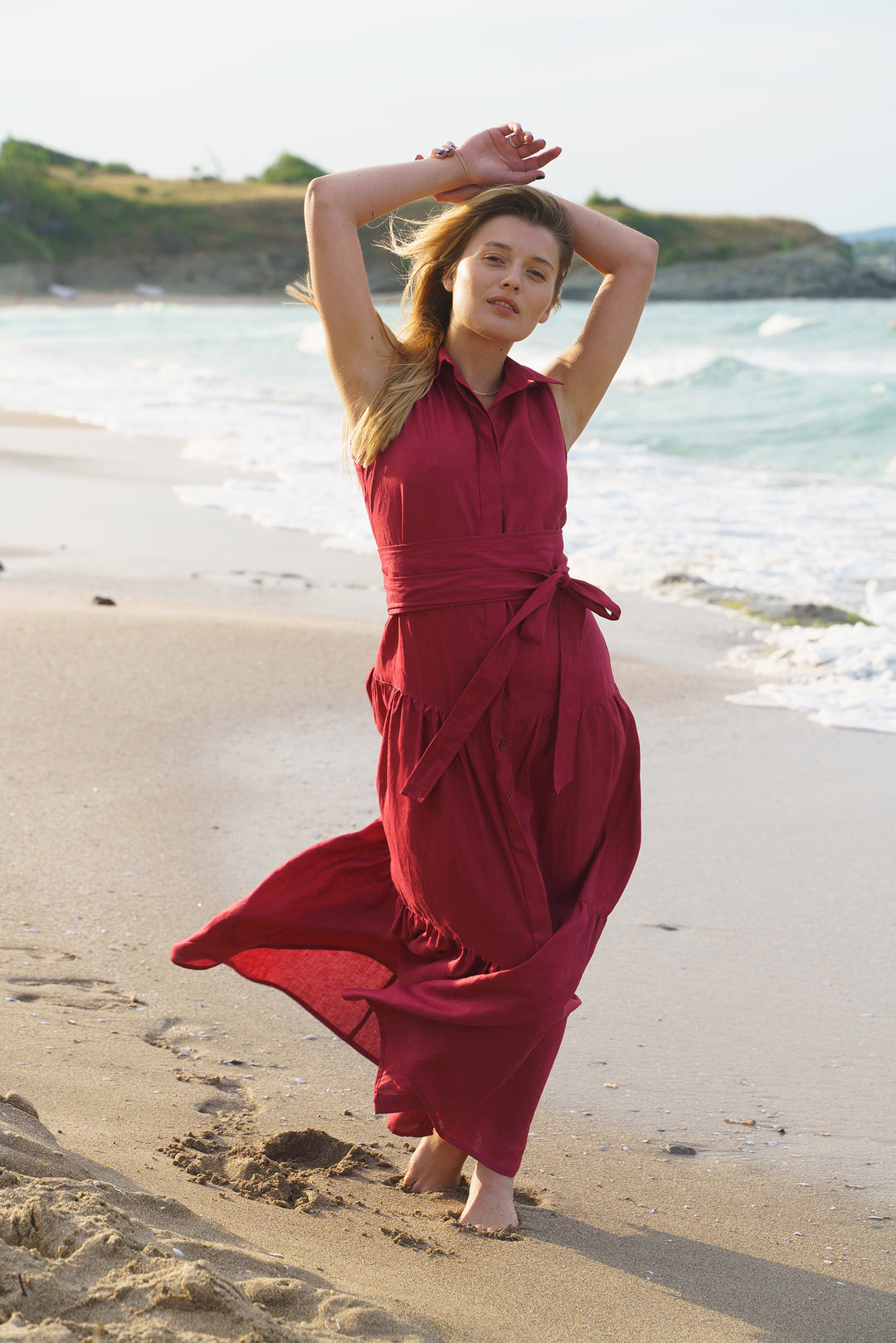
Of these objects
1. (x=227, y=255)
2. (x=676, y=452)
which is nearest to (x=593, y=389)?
(x=676, y=452)

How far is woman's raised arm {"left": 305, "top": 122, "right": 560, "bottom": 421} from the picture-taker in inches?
98.0

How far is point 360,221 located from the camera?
100 inches

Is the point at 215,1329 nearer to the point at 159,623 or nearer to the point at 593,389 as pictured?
the point at 593,389

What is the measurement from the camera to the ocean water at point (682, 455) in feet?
24.8

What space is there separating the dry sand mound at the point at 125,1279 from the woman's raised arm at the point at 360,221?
1431 mm

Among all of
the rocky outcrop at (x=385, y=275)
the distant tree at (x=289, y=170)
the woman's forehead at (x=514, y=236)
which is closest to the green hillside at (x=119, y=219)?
the rocky outcrop at (x=385, y=275)

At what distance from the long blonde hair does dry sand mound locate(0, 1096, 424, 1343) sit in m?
1.34

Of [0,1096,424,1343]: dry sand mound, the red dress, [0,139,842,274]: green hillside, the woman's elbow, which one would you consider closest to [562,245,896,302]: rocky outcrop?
[0,139,842,274]: green hillside

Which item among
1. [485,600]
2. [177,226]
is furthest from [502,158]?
[177,226]

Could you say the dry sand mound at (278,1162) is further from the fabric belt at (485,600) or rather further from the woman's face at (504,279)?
the woman's face at (504,279)

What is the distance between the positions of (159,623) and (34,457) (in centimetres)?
725

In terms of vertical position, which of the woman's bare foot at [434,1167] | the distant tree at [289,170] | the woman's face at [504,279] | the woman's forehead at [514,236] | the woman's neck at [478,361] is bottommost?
the woman's bare foot at [434,1167]

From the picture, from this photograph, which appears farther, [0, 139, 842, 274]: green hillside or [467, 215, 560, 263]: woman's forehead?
[0, 139, 842, 274]: green hillside

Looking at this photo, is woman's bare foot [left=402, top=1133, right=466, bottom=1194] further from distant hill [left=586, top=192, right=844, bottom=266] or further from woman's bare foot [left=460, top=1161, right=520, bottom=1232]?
distant hill [left=586, top=192, right=844, bottom=266]
